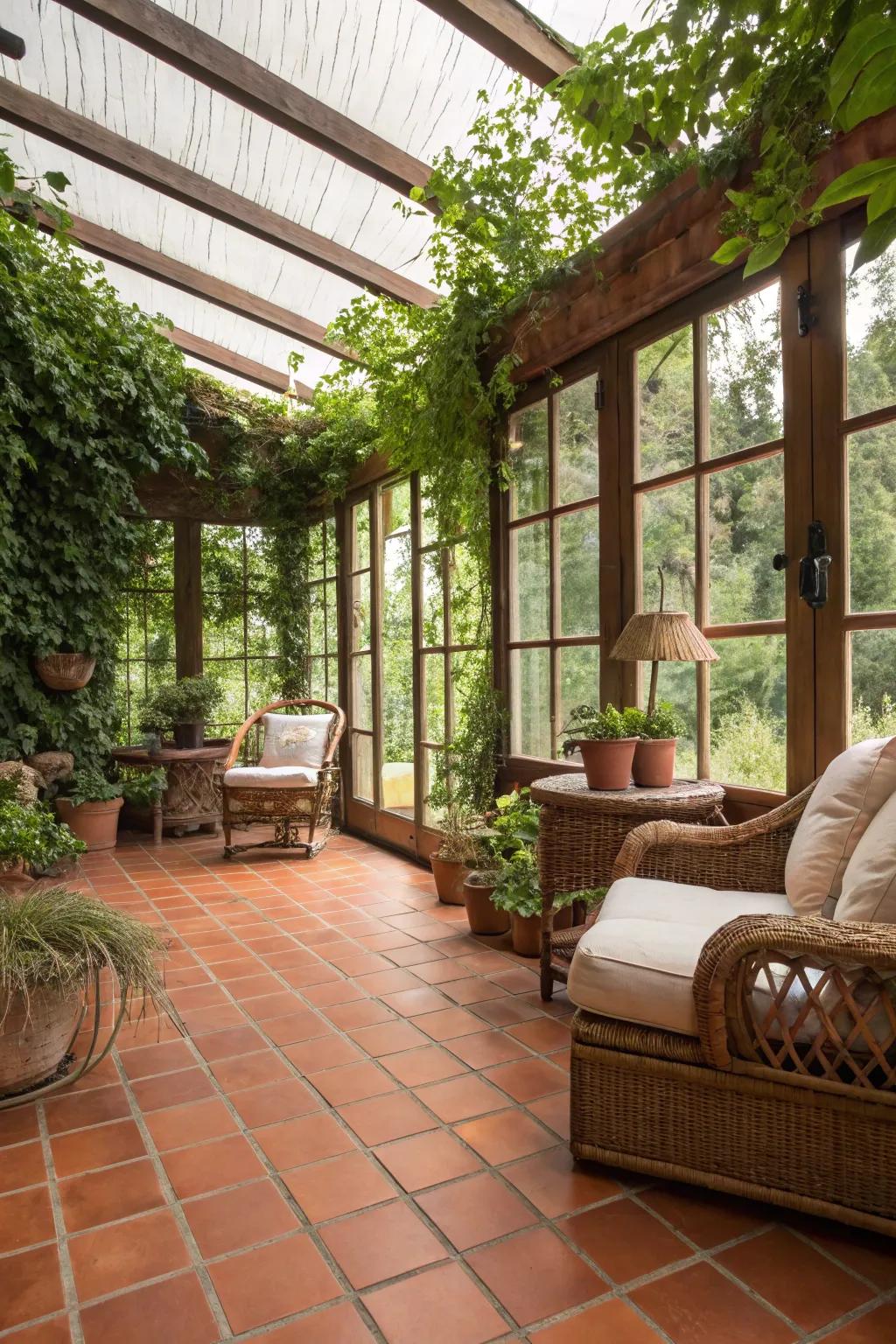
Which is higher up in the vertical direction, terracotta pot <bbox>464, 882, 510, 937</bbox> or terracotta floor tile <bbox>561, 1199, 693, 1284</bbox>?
terracotta pot <bbox>464, 882, 510, 937</bbox>

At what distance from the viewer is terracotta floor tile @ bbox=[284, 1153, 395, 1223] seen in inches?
65.8

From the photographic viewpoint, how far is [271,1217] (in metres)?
1.64

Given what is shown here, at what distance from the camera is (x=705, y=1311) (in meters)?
1.38

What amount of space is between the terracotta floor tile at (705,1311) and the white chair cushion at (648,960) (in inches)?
15.9

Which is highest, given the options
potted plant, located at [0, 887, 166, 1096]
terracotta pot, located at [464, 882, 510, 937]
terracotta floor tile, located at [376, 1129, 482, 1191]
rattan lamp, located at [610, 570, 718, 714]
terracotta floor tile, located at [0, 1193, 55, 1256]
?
rattan lamp, located at [610, 570, 718, 714]

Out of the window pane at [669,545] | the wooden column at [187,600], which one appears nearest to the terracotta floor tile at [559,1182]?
the window pane at [669,545]

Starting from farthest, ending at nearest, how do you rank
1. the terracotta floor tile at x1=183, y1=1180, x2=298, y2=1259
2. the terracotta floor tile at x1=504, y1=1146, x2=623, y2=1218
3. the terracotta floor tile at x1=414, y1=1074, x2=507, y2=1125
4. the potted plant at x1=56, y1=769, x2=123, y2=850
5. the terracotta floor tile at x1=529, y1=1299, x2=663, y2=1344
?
1. the potted plant at x1=56, y1=769, x2=123, y2=850
2. the terracotta floor tile at x1=414, y1=1074, x2=507, y2=1125
3. the terracotta floor tile at x1=504, y1=1146, x2=623, y2=1218
4. the terracotta floor tile at x1=183, y1=1180, x2=298, y2=1259
5. the terracotta floor tile at x1=529, y1=1299, x2=663, y2=1344

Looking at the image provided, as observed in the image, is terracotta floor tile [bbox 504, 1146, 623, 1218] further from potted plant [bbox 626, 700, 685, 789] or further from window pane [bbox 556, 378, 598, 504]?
window pane [bbox 556, 378, 598, 504]

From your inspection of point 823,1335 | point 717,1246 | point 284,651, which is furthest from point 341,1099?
point 284,651

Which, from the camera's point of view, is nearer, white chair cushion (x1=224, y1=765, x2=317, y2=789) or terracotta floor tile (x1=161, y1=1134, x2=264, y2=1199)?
terracotta floor tile (x1=161, y1=1134, x2=264, y2=1199)

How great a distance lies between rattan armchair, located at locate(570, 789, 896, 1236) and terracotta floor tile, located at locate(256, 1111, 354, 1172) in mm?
546

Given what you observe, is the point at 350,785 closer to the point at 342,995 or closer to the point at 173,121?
the point at 342,995

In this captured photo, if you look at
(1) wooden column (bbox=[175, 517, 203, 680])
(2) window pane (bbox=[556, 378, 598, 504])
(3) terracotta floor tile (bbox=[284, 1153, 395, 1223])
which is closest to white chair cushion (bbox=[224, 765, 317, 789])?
(1) wooden column (bbox=[175, 517, 203, 680])

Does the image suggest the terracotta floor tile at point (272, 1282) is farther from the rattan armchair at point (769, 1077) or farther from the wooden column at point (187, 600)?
the wooden column at point (187, 600)
